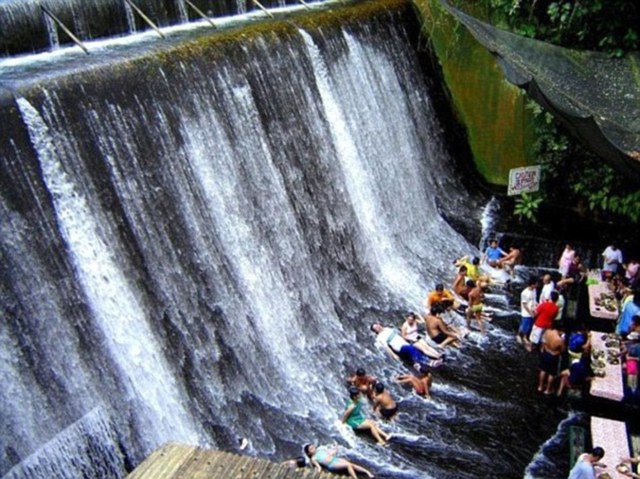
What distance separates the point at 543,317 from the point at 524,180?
4.02m

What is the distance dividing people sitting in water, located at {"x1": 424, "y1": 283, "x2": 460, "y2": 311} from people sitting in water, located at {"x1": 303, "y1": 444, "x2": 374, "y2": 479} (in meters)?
3.20

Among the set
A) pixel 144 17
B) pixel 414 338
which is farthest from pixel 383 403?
pixel 144 17

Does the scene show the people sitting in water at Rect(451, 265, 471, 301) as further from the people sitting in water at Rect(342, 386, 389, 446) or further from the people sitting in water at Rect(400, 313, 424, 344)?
the people sitting in water at Rect(342, 386, 389, 446)

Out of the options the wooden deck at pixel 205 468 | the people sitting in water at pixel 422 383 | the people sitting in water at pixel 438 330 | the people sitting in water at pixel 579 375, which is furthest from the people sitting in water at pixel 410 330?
the wooden deck at pixel 205 468

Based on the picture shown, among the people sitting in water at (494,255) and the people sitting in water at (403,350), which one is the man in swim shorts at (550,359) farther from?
the people sitting in water at (494,255)

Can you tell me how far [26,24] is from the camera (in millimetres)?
9070

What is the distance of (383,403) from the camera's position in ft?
26.9

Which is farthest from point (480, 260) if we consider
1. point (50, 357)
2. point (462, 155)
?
point (50, 357)

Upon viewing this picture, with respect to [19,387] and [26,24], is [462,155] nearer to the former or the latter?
[26,24]

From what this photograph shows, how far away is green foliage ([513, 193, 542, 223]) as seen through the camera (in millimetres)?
12516

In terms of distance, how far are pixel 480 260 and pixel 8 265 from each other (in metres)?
7.73

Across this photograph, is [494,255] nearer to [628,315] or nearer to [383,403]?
[628,315]

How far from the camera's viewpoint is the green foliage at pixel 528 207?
12.5 meters

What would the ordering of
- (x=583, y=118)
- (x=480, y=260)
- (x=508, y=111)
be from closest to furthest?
(x=583, y=118), (x=480, y=260), (x=508, y=111)
